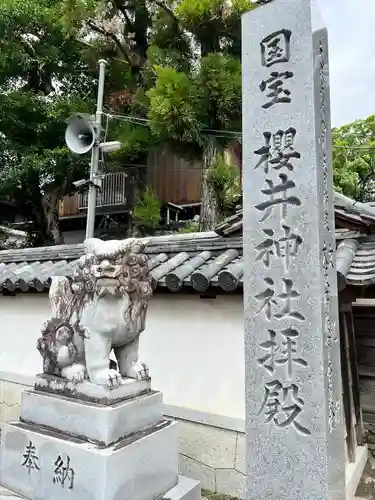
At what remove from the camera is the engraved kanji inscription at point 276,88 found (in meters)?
3.08

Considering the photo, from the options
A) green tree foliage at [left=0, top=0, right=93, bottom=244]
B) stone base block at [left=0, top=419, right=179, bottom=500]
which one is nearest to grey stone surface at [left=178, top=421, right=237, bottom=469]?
stone base block at [left=0, top=419, right=179, bottom=500]

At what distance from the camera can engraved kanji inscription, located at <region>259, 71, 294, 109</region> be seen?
3078 millimetres

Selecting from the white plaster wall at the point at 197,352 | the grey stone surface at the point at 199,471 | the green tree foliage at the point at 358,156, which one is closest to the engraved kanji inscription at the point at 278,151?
the white plaster wall at the point at 197,352

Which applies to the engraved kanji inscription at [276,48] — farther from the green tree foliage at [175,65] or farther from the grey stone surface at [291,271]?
the green tree foliage at [175,65]

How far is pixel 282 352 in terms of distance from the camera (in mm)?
2957

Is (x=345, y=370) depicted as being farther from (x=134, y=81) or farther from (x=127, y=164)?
(x=134, y=81)

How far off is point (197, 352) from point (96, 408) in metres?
2.06

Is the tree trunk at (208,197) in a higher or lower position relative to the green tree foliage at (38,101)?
lower

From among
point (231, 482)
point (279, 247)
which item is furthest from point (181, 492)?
point (279, 247)

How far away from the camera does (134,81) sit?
1421 cm

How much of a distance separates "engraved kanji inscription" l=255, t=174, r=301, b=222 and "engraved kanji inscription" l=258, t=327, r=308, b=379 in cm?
88

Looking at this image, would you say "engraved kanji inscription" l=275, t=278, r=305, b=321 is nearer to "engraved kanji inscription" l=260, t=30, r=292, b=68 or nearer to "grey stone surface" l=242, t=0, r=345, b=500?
"grey stone surface" l=242, t=0, r=345, b=500

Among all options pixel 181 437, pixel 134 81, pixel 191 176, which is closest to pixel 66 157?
pixel 134 81

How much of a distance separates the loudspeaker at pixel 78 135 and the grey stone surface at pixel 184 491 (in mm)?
6574
